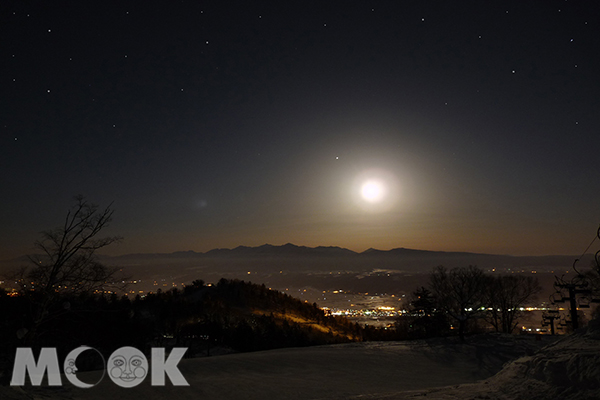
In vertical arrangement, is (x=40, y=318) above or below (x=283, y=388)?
above

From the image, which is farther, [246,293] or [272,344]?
[246,293]

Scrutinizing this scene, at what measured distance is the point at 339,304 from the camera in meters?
107

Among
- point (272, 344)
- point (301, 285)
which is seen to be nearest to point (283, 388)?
point (272, 344)

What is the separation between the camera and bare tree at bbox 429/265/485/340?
35562mm

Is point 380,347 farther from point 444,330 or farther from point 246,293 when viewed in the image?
point 246,293

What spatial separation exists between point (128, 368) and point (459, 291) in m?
31.3

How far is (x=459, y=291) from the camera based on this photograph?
3641 centimetres

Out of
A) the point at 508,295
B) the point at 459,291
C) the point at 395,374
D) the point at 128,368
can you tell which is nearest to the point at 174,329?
the point at 128,368

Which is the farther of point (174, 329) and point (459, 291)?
point (174, 329)

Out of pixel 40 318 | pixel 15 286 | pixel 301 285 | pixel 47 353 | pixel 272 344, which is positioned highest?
pixel 15 286

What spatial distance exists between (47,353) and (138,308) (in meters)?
28.2

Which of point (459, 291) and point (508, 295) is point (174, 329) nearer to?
point (459, 291)

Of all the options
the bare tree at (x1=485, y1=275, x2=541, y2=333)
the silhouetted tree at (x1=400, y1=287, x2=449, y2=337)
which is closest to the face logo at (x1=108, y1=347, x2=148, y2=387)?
the silhouetted tree at (x1=400, y1=287, x2=449, y2=337)

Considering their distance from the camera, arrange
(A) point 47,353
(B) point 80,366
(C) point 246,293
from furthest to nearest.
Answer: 1. (C) point 246,293
2. (B) point 80,366
3. (A) point 47,353
